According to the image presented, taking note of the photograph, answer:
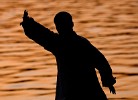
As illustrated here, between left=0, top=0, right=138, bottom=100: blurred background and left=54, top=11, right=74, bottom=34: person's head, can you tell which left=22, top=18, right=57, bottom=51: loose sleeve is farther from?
left=0, top=0, right=138, bottom=100: blurred background

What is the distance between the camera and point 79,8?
2778 cm

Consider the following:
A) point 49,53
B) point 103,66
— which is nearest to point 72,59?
point 103,66

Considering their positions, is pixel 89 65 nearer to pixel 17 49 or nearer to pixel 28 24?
pixel 28 24

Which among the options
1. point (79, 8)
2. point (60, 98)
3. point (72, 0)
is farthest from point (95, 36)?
point (72, 0)

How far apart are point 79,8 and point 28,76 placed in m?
15.8

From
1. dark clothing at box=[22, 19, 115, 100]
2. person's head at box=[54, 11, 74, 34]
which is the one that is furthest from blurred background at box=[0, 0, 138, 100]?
person's head at box=[54, 11, 74, 34]

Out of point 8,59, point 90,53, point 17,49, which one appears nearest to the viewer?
point 90,53

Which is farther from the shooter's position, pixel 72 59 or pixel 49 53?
pixel 49 53

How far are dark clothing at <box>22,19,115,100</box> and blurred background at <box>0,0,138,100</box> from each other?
192 inches

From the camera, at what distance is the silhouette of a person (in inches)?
193

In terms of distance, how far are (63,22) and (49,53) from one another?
10659mm

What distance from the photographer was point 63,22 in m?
4.92

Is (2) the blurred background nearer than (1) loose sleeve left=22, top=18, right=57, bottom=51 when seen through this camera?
No

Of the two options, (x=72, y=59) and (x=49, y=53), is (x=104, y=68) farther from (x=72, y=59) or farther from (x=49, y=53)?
(x=49, y=53)
